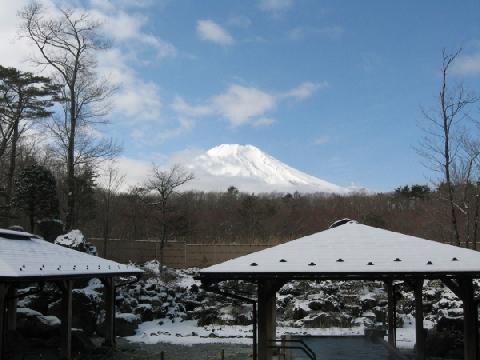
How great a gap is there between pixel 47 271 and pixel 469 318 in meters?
7.26

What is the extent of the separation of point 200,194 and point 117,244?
79.8 feet

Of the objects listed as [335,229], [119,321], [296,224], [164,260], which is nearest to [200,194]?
[296,224]

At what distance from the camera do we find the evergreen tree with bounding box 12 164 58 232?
20859 mm

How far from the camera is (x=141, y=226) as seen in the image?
37.4 m

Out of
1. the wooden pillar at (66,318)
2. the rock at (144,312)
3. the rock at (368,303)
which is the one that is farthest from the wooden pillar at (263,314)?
the rock at (368,303)

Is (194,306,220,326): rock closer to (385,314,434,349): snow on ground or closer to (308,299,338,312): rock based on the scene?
(308,299,338,312): rock

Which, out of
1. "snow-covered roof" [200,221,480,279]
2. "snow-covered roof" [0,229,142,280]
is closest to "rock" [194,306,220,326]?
"snow-covered roof" [0,229,142,280]

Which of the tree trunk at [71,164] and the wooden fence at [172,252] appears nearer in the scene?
the tree trunk at [71,164]

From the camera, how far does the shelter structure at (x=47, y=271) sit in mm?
8930

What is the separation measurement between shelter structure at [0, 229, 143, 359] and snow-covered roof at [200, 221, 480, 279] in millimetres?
3257

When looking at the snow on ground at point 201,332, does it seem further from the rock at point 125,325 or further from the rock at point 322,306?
the rock at point 322,306

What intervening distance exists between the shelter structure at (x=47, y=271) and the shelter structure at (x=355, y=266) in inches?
125

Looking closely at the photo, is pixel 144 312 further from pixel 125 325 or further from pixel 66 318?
pixel 66 318

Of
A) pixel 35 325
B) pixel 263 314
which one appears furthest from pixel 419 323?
pixel 35 325
